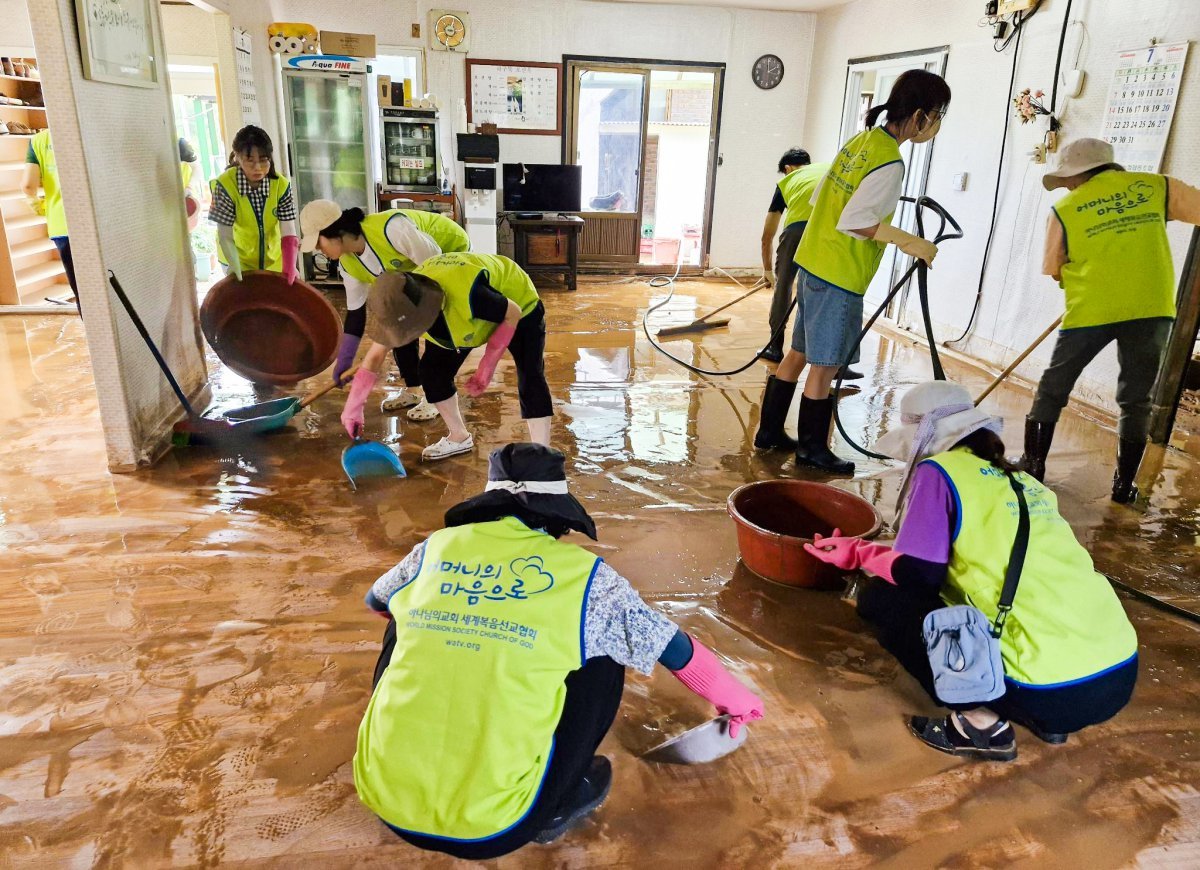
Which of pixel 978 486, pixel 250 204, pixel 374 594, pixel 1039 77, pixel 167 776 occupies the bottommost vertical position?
pixel 167 776

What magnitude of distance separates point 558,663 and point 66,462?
282 cm

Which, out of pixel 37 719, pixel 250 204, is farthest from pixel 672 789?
pixel 250 204

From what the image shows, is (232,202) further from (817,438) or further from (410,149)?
(410,149)

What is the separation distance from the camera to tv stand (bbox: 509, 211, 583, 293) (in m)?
6.94

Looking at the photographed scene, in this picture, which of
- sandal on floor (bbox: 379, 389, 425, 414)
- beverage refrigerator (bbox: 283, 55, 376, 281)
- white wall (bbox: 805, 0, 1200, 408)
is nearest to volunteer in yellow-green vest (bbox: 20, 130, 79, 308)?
sandal on floor (bbox: 379, 389, 425, 414)

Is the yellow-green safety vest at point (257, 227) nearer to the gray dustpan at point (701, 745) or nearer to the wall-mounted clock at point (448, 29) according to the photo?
the gray dustpan at point (701, 745)

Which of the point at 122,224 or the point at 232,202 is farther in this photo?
the point at 232,202

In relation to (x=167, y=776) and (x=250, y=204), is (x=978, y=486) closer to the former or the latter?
(x=167, y=776)

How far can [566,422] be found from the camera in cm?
378

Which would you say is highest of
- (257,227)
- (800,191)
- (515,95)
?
(515,95)

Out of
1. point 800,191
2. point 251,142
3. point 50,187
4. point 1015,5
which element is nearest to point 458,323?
point 251,142

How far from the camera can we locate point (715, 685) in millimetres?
1410

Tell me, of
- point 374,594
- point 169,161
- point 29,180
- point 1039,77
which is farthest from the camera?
point 1039,77

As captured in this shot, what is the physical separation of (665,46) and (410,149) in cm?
262
